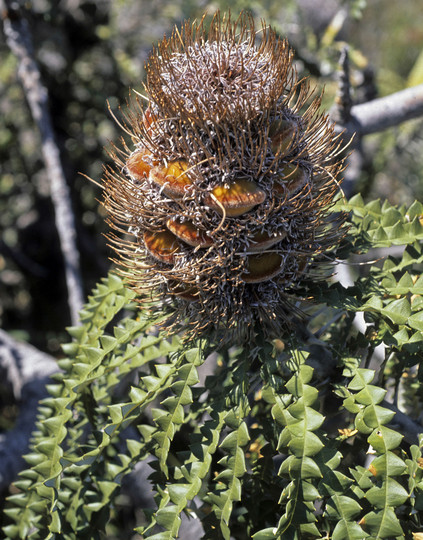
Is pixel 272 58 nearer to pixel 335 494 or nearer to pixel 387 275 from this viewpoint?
pixel 387 275

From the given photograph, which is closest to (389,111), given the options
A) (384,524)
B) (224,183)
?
(224,183)

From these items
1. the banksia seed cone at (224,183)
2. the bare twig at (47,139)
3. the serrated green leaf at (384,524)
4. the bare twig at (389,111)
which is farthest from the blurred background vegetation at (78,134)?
the serrated green leaf at (384,524)

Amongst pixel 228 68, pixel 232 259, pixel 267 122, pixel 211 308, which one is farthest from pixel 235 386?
pixel 228 68

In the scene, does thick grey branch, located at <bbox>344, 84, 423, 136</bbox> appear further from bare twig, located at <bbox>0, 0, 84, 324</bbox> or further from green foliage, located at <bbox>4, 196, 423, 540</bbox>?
bare twig, located at <bbox>0, 0, 84, 324</bbox>

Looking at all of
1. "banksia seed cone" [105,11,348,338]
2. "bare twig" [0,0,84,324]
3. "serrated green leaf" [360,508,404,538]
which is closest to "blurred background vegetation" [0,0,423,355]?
"bare twig" [0,0,84,324]

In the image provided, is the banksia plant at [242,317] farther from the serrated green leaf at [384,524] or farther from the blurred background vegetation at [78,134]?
the blurred background vegetation at [78,134]
